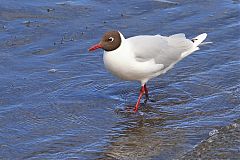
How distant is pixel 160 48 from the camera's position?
299 inches

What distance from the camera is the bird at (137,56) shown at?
7203 millimetres

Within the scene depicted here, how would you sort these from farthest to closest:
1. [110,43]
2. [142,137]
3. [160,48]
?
[160,48], [110,43], [142,137]

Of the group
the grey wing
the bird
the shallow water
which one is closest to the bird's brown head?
the bird

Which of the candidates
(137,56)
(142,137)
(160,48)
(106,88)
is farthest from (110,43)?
(142,137)

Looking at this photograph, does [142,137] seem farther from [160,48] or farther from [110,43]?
[160,48]

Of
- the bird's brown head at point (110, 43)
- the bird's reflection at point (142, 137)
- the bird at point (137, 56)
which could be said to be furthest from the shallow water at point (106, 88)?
the bird's brown head at point (110, 43)

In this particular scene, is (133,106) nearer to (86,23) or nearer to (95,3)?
(86,23)

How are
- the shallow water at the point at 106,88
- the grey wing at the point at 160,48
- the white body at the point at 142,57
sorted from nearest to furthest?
1. the shallow water at the point at 106,88
2. the white body at the point at 142,57
3. the grey wing at the point at 160,48

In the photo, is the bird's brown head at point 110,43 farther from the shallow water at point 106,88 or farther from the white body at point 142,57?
the shallow water at point 106,88

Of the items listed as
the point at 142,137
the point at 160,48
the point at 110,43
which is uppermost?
the point at 110,43

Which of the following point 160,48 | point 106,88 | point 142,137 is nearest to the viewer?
point 142,137

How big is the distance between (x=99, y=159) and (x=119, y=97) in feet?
5.80

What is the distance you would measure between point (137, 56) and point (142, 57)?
0.22 feet

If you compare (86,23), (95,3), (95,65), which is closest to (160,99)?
(95,65)
